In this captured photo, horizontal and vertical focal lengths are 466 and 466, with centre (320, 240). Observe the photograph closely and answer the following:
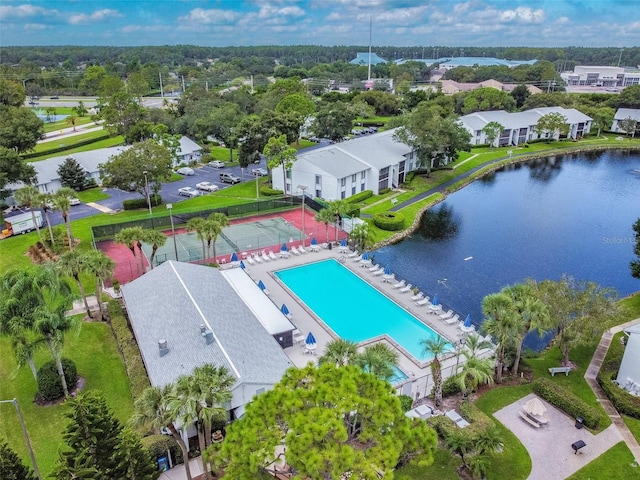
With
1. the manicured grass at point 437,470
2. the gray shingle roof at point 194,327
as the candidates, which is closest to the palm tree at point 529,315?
the manicured grass at point 437,470

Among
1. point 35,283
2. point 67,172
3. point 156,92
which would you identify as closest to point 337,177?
point 67,172

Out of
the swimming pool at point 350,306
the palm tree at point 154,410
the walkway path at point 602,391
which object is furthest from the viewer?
the swimming pool at point 350,306

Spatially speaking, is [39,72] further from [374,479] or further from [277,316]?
[374,479]

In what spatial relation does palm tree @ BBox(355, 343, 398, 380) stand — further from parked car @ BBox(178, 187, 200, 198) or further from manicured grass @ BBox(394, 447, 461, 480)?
parked car @ BBox(178, 187, 200, 198)

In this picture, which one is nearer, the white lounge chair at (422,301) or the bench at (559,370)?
the bench at (559,370)

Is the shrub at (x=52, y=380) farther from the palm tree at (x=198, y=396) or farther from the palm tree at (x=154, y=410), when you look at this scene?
the palm tree at (x=198, y=396)

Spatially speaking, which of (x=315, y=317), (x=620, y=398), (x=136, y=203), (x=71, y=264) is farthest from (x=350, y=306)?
(x=136, y=203)

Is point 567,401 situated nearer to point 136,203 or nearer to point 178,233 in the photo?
point 178,233
